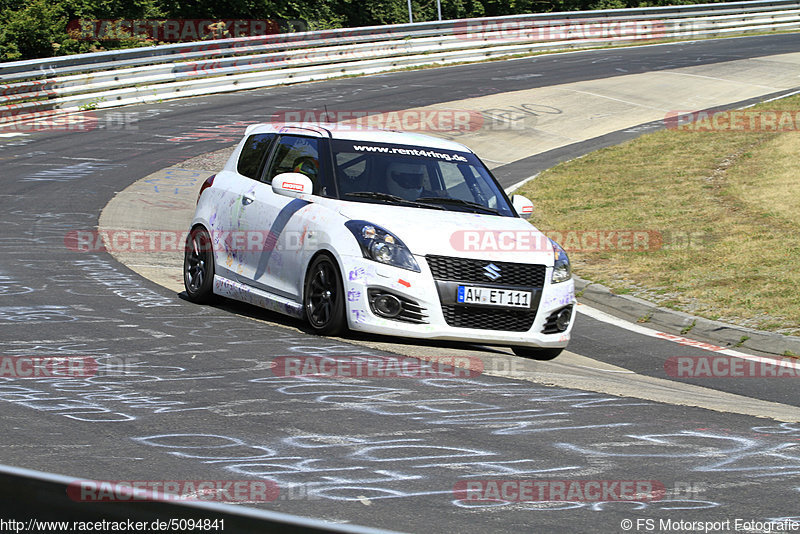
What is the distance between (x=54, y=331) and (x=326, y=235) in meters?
2.17

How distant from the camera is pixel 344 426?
18.8 feet

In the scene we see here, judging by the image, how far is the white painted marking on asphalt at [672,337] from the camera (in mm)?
9016

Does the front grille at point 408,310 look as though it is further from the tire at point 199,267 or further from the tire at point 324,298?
the tire at point 199,267

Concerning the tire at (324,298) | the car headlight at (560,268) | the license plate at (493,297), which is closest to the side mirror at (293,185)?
the tire at (324,298)

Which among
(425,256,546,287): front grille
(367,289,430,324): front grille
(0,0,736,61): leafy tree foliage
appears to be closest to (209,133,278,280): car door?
(367,289,430,324): front grille

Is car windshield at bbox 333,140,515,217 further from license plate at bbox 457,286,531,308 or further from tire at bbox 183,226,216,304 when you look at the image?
tire at bbox 183,226,216,304

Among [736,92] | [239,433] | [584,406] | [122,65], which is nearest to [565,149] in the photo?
[736,92]

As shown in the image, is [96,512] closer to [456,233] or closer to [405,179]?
[456,233]

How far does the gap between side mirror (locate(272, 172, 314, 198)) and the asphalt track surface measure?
3.65 feet

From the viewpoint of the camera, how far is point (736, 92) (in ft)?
91.6

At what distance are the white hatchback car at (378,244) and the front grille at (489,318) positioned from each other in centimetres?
1

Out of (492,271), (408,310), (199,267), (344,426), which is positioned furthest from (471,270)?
(199,267)

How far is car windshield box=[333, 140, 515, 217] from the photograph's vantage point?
29.2ft

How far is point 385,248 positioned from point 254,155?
2.42 meters
